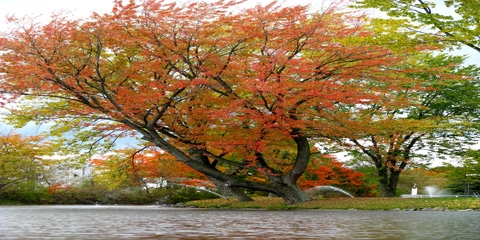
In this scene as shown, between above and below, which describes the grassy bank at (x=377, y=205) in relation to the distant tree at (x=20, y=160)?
below

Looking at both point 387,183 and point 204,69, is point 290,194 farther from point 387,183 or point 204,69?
point 387,183

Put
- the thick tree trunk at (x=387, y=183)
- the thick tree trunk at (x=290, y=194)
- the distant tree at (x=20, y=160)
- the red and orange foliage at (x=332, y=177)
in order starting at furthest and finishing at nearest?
1. the distant tree at (x=20, y=160)
2. the thick tree trunk at (x=387, y=183)
3. the red and orange foliage at (x=332, y=177)
4. the thick tree trunk at (x=290, y=194)

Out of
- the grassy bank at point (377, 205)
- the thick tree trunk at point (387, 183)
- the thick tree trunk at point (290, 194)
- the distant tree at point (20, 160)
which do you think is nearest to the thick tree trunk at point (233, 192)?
the grassy bank at point (377, 205)

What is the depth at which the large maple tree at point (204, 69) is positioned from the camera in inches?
827

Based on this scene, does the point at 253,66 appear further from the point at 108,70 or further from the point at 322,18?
the point at 108,70

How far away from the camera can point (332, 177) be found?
33.9 m

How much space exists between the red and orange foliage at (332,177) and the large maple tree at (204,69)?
8055mm

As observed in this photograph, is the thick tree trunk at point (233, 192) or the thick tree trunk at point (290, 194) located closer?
the thick tree trunk at point (290, 194)

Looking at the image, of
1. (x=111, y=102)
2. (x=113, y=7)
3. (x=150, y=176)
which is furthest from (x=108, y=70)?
(x=150, y=176)

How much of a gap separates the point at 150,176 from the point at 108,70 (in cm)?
1112

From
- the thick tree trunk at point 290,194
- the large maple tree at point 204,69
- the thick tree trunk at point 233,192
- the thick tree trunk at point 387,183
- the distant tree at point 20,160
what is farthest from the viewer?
the distant tree at point 20,160

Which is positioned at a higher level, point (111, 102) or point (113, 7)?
point (113, 7)

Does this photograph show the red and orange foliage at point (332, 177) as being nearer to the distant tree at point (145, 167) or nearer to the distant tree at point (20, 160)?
the distant tree at point (145, 167)

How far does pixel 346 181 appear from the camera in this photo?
36.8 m
